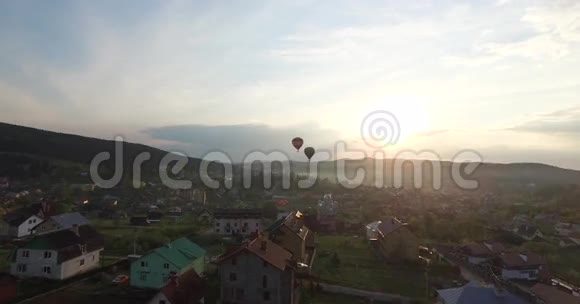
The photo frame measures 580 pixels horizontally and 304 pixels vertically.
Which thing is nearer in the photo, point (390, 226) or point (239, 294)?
A: point (239, 294)

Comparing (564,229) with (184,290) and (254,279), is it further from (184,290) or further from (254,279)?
(184,290)

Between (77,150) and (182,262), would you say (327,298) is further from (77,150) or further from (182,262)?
(77,150)

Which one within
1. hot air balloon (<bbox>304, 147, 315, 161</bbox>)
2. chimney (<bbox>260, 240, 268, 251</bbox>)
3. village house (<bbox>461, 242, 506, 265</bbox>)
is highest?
hot air balloon (<bbox>304, 147, 315, 161</bbox>)

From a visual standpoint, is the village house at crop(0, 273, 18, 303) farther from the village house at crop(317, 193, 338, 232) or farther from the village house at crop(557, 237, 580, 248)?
the village house at crop(557, 237, 580, 248)

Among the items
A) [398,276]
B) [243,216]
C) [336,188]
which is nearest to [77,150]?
[336,188]

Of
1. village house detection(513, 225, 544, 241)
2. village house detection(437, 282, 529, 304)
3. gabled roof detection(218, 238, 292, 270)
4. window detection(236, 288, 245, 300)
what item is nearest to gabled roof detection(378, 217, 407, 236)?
gabled roof detection(218, 238, 292, 270)

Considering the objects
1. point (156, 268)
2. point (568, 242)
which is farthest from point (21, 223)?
point (568, 242)
